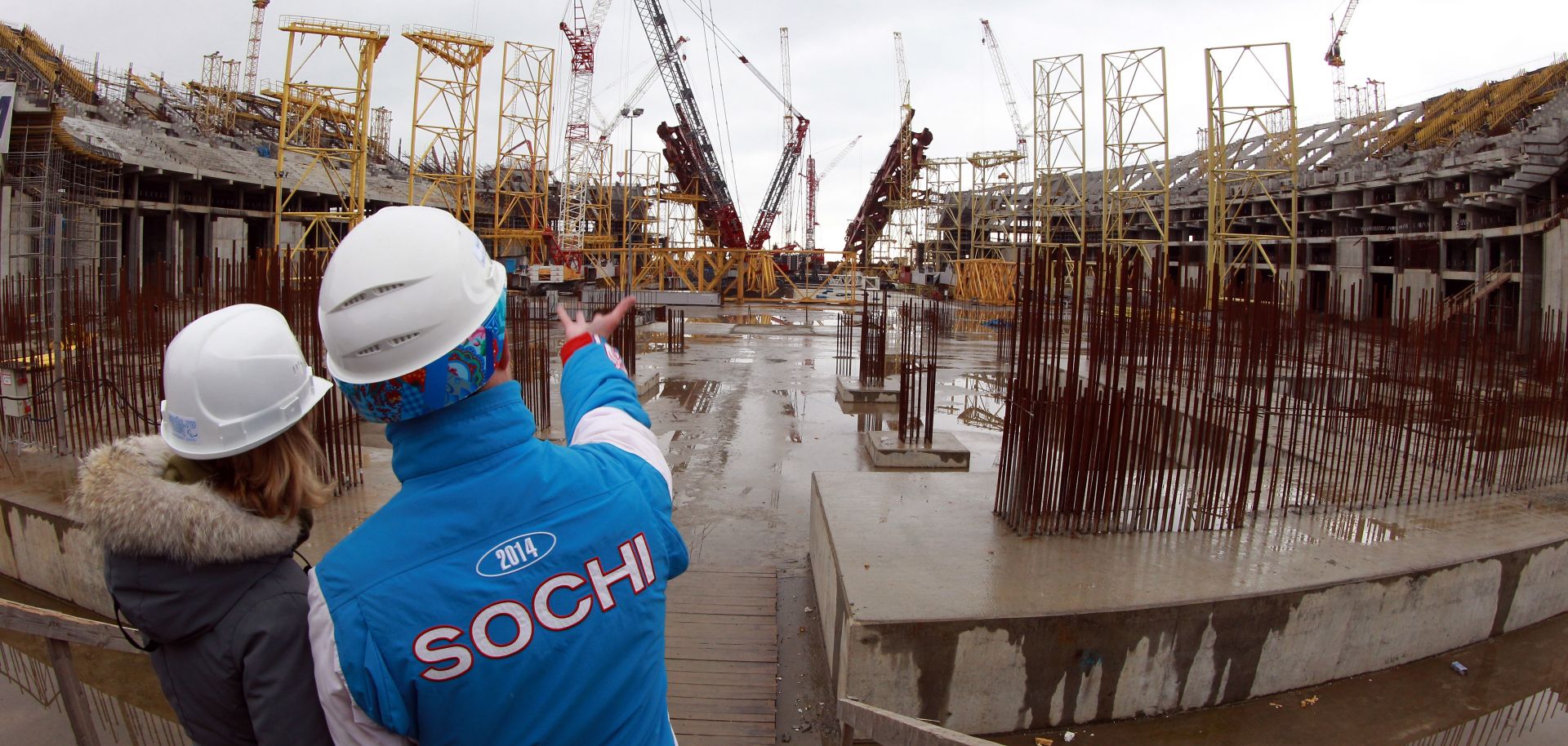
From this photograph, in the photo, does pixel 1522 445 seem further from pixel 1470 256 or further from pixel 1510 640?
pixel 1470 256

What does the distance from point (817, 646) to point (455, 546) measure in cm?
401

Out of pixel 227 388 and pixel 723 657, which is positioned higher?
pixel 227 388

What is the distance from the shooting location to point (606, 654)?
5.07 feet

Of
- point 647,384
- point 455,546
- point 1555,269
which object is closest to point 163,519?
point 455,546

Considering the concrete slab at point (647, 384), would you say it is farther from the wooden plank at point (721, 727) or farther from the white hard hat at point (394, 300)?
the white hard hat at point (394, 300)

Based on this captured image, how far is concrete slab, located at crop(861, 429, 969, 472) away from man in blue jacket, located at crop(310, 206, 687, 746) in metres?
6.75

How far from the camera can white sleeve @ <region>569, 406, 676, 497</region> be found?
5.72ft

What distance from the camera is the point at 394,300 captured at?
1.43m

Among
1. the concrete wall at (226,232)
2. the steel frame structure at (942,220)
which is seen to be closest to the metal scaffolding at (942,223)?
the steel frame structure at (942,220)

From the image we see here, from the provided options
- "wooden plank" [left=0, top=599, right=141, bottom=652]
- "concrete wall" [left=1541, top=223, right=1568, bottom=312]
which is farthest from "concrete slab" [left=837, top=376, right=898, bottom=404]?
"concrete wall" [left=1541, top=223, right=1568, bottom=312]

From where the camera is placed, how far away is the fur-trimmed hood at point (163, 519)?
1.68 metres

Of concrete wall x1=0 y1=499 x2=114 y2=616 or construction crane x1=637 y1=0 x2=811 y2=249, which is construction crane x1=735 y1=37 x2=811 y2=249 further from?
concrete wall x1=0 y1=499 x2=114 y2=616

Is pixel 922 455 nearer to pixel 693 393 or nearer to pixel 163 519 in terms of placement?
pixel 693 393

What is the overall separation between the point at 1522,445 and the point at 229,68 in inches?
3082
